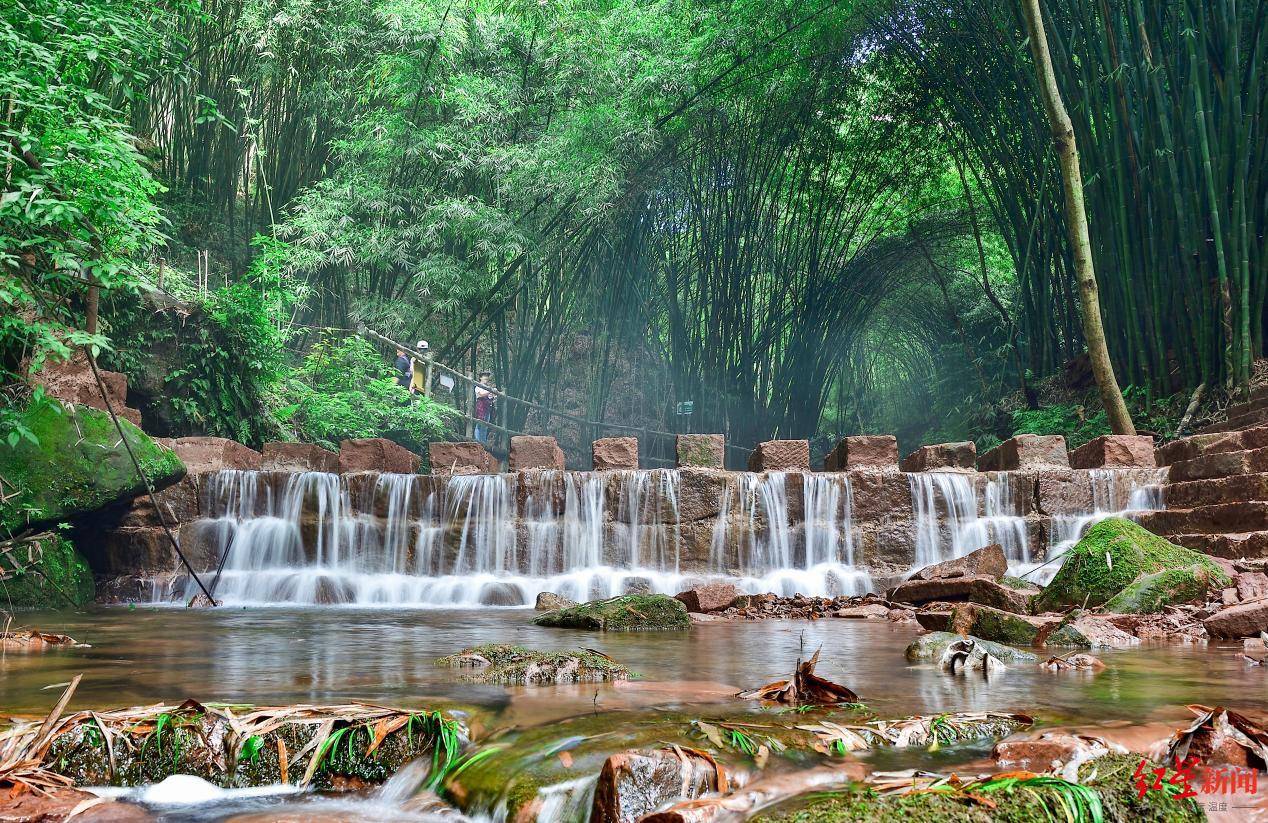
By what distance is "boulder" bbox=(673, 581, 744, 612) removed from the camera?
6398 mm

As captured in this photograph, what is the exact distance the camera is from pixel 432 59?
47.0ft

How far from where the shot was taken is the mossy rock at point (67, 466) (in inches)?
262

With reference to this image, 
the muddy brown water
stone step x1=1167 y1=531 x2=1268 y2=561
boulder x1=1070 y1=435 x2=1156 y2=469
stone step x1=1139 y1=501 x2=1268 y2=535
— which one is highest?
boulder x1=1070 y1=435 x2=1156 y2=469

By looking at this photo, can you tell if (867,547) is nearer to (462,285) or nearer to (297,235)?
(462,285)

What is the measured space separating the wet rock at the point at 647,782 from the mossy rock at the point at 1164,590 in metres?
3.84

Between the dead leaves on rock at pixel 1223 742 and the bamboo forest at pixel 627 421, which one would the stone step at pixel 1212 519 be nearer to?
the bamboo forest at pixel 627 421

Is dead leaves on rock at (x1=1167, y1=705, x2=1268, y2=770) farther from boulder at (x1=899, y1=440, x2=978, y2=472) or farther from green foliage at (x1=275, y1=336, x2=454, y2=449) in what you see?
green foliage at (x1=275, y1=336, x2=454, y2=449)

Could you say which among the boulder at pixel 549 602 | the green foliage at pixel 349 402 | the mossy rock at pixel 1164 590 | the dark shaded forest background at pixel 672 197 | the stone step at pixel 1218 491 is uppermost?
the dark shaded forest background at pixel 672 197

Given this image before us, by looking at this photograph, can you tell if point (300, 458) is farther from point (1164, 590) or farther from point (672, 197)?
point (672, 197)

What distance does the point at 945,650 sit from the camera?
346cm

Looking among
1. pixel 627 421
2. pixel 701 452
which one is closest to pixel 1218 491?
pixel 701 452

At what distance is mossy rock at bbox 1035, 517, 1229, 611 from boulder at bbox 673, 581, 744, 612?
6.96ft

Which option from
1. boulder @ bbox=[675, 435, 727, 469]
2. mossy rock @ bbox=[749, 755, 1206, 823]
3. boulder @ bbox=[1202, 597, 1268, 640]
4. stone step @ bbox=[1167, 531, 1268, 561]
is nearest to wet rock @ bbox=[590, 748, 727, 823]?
mossy rock @ bbox=[749, 755, 1206, 823]

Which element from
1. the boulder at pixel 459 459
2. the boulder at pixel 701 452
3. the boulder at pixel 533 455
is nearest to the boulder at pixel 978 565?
the boulder at pixel 701 452
